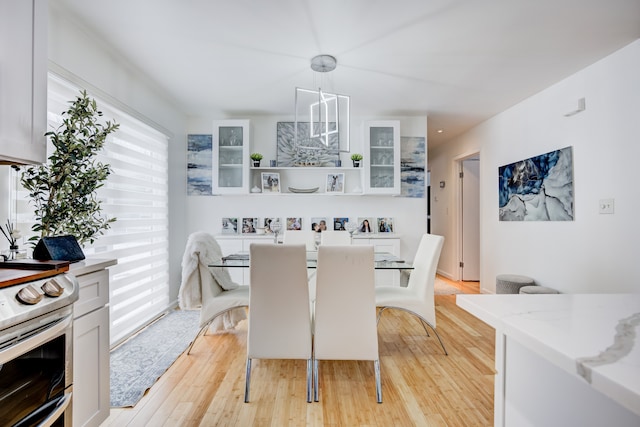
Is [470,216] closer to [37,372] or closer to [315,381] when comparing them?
[315,381]

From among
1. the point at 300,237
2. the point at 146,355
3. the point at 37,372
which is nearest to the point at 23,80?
the point at 37,372

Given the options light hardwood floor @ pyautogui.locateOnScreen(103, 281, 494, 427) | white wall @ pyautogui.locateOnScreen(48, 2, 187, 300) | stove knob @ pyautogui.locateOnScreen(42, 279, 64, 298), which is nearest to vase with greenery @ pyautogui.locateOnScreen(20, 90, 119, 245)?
stove knob @ pyautogui.locateOnScreen(42, 279, 64, 298)

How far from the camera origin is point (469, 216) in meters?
5.52

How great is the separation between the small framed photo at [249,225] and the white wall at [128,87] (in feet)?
2.69

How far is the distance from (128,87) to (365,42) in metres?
2.21

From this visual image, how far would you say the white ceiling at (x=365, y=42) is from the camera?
2.07 metres

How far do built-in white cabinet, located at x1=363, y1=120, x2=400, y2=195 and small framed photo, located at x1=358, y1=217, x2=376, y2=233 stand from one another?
1.61 feet

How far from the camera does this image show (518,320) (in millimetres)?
764

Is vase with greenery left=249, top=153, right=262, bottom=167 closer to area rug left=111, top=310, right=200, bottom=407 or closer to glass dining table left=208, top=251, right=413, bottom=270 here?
glass dining table left=208, top=251, right=413, bottom=270

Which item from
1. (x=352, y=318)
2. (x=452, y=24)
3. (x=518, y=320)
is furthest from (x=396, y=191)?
(x=518, y=320)

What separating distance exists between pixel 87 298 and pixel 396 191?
11.3 ft

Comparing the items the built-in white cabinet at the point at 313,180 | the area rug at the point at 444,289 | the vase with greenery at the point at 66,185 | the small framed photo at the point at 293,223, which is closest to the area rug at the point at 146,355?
the vase with greenery at the point at 66,185

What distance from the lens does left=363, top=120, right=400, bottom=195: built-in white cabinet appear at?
13.7 feet

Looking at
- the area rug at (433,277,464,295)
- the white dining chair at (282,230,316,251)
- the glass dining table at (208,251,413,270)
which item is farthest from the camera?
the area rug at (433,277,464,295)
